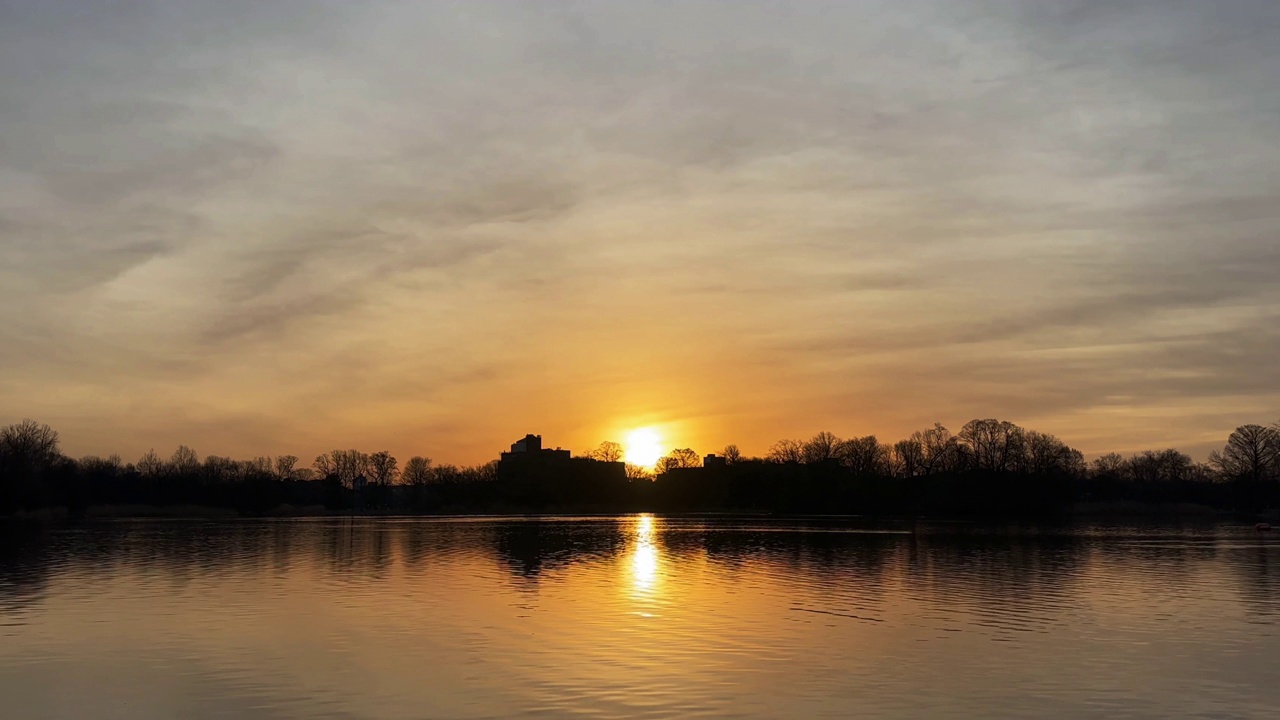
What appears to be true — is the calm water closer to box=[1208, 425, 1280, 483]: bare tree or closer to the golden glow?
the golden glow

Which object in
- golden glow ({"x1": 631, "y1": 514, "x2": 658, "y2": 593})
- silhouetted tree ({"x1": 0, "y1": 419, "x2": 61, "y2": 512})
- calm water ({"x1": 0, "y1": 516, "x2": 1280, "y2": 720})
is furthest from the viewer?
silhouetted tree ({"x1": 0, "y1": 419, "x2": 61, "y2": 512})

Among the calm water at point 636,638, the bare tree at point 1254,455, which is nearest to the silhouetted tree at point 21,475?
the calm water at point 636,638

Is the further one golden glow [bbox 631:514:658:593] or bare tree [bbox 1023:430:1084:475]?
bare tree [bbox 1023:430:1084:475]

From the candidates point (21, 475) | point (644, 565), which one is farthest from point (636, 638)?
point (21, 475)

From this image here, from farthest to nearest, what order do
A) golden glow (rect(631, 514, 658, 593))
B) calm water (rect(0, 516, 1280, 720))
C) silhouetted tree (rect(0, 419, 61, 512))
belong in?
silhouetted tree (rect(0, 419, 61, 512))
golden glow (rect(631, 514, 658, 593))
calm water (rect(0, 516, 1280, 720))

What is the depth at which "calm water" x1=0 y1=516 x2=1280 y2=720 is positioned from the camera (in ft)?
68.6

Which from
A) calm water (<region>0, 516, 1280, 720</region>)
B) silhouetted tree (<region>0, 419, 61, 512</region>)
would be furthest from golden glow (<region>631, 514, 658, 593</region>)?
silhouetted tree (<region>0, 419, 61, 512</region>)

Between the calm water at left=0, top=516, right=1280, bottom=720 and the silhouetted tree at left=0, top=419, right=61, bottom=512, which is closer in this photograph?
the calm water at left=0, top=516, right=1280, bottom=720

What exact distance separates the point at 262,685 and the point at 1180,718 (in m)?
18.3

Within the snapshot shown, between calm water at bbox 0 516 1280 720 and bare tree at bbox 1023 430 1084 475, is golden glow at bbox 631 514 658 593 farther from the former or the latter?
bare tree at bbox 1023 430 1084 475

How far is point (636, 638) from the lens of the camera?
29016 millimetres

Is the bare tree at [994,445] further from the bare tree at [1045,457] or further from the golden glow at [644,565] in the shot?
the golden glow at [644,565]

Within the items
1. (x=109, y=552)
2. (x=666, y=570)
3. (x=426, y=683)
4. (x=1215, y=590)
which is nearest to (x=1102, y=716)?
(x=426, y=683)

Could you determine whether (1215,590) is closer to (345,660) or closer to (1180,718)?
(1180,718)
